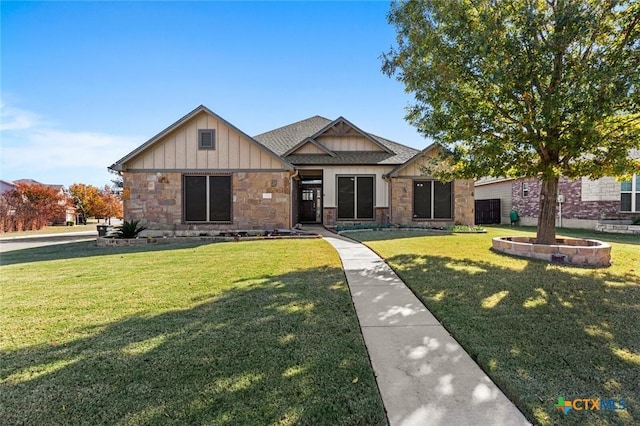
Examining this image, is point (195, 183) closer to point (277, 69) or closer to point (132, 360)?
point (277, 69)

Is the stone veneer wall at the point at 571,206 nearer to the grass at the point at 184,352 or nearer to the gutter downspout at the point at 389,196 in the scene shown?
the gutter downspout at the point at 389,196

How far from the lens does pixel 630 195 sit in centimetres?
1534

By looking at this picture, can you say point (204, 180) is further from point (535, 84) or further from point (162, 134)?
point (535, 84)

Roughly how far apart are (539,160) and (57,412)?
29.9ft

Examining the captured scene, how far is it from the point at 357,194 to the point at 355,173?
1082mm

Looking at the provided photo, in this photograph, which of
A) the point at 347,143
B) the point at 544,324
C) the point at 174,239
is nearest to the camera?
the point at 544,324

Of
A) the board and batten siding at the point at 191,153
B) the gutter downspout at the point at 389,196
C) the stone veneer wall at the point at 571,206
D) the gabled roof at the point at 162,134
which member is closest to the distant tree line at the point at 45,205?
the gabled roof at the point at 162,134

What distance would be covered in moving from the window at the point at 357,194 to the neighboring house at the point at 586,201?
7162mm

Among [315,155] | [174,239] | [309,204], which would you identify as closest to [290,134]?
[315,155]

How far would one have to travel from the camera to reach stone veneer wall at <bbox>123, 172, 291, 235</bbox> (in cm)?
1295

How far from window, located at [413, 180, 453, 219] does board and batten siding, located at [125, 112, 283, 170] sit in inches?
286

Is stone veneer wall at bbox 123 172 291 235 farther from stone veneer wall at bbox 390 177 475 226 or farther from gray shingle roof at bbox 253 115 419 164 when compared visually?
stone veneer wall at bbox 390 177 475 226

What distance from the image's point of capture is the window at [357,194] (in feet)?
53.1

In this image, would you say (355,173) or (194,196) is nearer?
(194,196)
